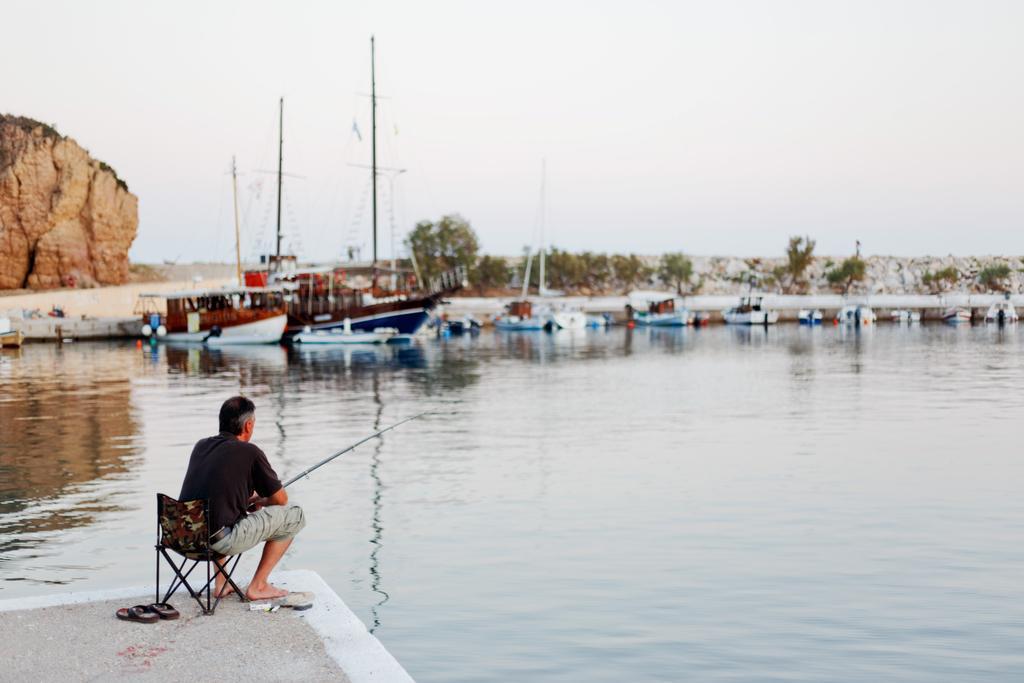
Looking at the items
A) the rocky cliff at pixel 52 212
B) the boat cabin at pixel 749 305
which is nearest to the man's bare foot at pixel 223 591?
the rocky cliff at pixel 52 212

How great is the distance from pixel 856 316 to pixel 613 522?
116 metres

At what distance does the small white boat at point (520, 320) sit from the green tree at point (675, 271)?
272 ft

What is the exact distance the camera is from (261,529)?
7684mm

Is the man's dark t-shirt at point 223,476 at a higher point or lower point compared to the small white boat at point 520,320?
higher

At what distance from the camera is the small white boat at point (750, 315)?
11556 cm

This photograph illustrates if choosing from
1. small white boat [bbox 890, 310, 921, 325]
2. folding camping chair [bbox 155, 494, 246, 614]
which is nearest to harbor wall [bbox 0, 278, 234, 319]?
folding camping chair [bbox 155, 494, 246, 614]

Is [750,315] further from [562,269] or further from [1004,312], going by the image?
[562,269]

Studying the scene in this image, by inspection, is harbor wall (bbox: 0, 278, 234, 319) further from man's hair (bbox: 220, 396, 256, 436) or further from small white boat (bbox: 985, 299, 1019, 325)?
small white boat (bbox: 985, 299, 1019, 325)

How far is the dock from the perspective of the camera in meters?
6.36

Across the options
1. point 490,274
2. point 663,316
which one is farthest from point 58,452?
A: point 490,274

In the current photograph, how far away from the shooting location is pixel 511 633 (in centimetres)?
881

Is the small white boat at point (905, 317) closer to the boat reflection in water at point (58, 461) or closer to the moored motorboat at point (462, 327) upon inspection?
the moored motorboat at point (462, 327)

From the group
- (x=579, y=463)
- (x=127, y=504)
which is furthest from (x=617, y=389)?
(x=127, y=504)

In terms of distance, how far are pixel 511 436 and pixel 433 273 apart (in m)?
114
